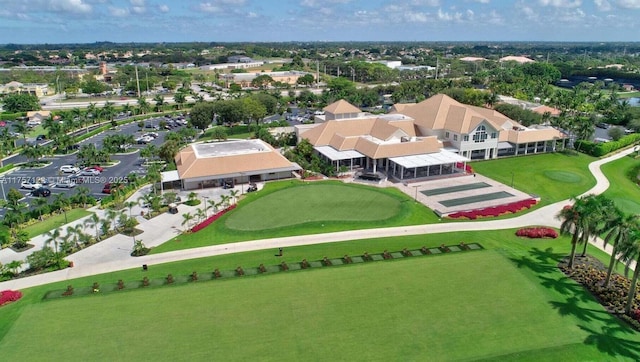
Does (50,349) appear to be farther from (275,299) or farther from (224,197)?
(224,197)

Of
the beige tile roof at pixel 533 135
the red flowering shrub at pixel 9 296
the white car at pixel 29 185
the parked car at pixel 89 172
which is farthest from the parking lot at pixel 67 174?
the beige tile roof at pixel 533 135

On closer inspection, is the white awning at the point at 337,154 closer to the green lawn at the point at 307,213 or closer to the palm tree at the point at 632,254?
the green lawn at the point at 307,213

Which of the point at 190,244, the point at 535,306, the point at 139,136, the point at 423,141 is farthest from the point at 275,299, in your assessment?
the point at 139,136

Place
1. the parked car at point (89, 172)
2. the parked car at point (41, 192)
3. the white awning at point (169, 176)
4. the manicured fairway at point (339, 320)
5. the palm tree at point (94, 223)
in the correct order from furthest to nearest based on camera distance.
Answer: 1. the parked car at point (89, 172)
2. the white awning at point (169, 176)
3. the parked car at point (41, 192)
4. the palm tree at point (94, 223)
5. the manicured fairway at point (339, 320)

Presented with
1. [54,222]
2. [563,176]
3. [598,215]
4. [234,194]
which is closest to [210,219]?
[234,194]

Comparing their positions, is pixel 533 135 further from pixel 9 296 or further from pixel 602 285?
pixel 9 296

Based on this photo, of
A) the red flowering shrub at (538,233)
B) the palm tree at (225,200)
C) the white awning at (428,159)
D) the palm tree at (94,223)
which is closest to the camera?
the palm tree at (94,223)
